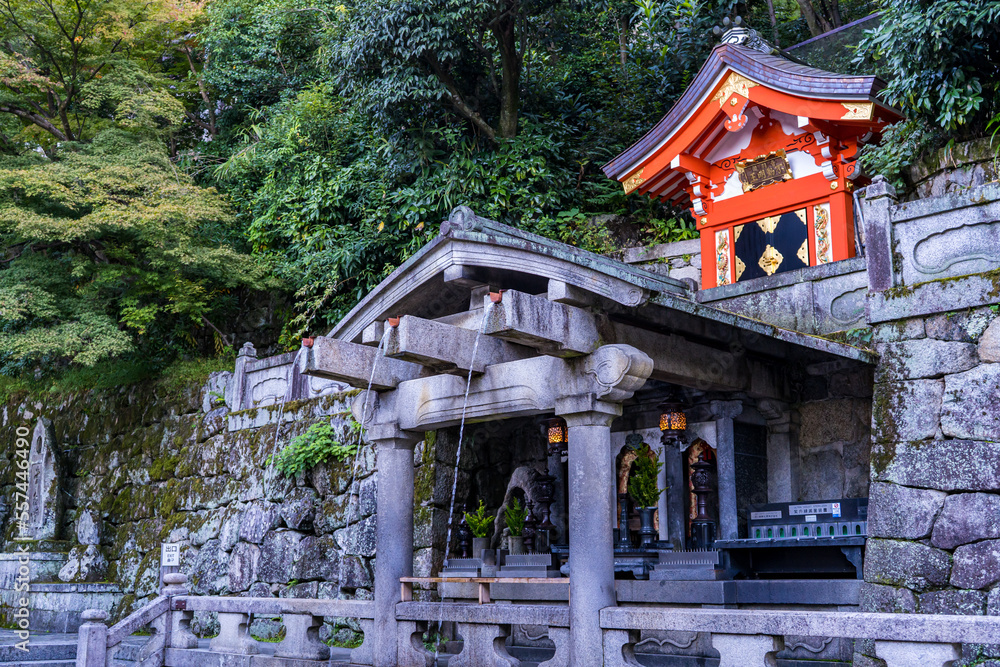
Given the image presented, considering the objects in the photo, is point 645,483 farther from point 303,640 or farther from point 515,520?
point 303,640

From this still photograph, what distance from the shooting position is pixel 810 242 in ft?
42.9

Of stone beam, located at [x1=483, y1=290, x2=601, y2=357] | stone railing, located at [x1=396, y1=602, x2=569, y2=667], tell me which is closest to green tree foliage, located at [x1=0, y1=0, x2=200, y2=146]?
stone beam, located at [x1=483, y1=290, x2=601, y2=357]

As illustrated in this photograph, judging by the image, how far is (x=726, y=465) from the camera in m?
10.5

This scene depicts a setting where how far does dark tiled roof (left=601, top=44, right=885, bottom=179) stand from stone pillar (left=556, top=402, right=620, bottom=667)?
6359 mm

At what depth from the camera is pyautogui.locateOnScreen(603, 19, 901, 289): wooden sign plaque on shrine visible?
12.3 m

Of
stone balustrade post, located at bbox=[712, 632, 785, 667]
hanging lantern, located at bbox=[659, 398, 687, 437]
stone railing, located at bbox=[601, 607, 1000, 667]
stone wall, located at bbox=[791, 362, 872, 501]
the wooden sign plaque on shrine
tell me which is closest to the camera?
stone railing, located at bbox=[601, 607, 1000, 667]

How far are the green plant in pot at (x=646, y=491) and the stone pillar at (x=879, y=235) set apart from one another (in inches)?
132

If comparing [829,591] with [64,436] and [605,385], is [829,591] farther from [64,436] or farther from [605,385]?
[64,436]

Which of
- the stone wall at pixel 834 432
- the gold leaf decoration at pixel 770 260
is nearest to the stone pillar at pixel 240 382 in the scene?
the gold leaf decoration at pixel 770 260

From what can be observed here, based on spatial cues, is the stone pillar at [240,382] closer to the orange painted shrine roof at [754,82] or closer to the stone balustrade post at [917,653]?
the orange painted shrine roof at [754,82]

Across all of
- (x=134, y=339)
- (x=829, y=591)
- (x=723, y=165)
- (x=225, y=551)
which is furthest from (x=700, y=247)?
(x=134, y=339)

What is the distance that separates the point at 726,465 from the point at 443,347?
402 centimetres

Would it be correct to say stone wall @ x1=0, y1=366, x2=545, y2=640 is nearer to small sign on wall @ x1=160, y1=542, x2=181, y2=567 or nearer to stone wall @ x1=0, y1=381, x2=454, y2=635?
stone wall @ x1=0, y1=381, x2=454, y2=635

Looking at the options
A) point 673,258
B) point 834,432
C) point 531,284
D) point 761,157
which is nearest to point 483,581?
point 531,284
